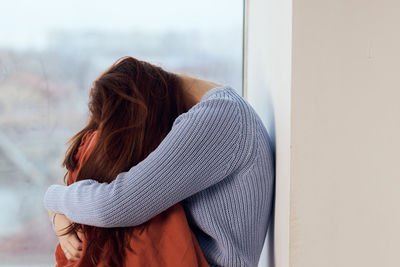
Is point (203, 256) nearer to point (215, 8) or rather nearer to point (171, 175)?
point (171, 175)

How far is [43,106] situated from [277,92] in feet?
3.50

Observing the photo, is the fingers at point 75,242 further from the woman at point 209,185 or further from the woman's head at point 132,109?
the woman's head at point 132,109

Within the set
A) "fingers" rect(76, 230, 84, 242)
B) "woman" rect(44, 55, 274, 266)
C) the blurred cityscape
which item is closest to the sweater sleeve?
"woman" rect(44, 55, 274, 266)

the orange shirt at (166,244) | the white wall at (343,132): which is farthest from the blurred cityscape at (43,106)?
the white wall at (343,132)

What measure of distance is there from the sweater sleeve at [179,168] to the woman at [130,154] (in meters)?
0.05

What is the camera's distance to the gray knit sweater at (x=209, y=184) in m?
0.96

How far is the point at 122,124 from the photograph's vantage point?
1.10 meters

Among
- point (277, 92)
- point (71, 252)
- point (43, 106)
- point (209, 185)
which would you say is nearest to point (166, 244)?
point (209, 185)

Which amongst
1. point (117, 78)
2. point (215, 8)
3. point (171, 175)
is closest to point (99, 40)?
point (215, 8)

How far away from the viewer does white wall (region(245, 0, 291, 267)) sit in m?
0.85

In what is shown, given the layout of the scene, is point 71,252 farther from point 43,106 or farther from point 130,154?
point 43,106

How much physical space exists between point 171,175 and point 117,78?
1.05ft

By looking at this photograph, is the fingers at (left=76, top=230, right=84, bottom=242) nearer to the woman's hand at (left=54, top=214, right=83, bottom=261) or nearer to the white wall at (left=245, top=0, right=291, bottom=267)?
the woman's hand at (left=54, top=214, right=83, bottom=261)

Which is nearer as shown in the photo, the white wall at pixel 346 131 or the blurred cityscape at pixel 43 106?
the white wall at pixel 346 131
